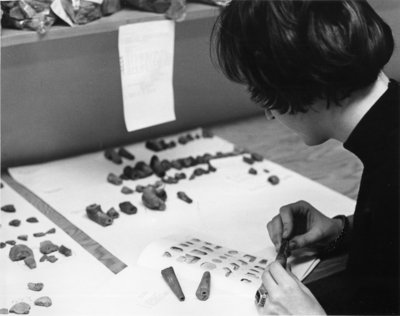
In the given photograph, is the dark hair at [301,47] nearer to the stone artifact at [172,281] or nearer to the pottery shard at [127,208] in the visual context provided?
the stone artifact at [172,281]

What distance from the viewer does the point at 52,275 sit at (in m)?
1.18

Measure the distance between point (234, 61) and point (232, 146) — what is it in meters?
0.76

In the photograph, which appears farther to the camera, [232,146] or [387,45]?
[232,146]

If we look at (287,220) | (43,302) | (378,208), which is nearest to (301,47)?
(378,208)

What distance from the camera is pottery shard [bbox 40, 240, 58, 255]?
1.25 meters

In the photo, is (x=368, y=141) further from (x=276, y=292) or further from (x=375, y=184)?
(x=276, y=292)

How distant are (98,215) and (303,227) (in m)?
0.40

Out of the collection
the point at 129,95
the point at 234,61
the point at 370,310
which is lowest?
the point at 370,310

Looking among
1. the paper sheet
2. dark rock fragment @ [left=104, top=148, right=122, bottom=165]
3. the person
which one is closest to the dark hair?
the person

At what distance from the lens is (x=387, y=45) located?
1039mm

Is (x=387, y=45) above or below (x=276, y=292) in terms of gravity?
above

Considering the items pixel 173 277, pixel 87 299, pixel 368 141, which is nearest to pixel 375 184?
pixel 368 141

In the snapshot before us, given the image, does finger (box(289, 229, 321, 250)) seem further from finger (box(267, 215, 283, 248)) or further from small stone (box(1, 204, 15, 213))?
small stone (box(1, 204, 15, 213))

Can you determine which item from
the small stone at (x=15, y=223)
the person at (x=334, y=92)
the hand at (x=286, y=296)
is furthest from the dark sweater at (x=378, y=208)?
the small stone at (x=15, y=223)
